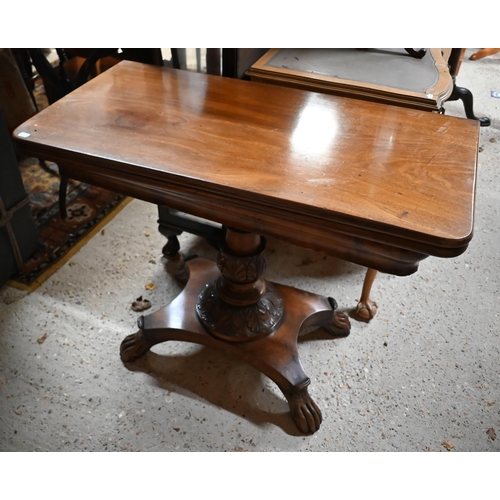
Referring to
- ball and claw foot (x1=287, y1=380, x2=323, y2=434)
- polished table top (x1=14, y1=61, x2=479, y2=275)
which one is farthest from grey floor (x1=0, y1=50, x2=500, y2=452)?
polished table top (x1=14, y1=61, x2=479, y2=275)

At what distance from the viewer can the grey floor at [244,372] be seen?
1.21 metres

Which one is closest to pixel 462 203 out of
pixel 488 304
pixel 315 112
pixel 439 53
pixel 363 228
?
pixel 363 228

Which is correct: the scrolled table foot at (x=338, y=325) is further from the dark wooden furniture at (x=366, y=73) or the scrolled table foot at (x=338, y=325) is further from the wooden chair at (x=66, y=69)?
the wooden chair at (x=66, y=69)

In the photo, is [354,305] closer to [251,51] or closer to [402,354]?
[402,354]

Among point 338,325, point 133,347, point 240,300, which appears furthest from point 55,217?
point 338,325

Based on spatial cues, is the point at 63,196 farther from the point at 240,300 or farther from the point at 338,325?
the point at 338,325

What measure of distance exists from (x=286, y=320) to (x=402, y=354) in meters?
0.38

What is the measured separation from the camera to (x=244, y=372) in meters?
1.35

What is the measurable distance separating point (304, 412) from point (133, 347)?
519 mm

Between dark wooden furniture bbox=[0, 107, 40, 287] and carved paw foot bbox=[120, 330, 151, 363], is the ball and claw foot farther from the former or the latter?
dark wooden furniture bbox=[0, 107, 40, 287]

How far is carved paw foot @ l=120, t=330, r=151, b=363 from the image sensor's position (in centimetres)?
135

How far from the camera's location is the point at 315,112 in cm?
104

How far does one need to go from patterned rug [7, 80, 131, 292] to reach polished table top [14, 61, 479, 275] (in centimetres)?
77

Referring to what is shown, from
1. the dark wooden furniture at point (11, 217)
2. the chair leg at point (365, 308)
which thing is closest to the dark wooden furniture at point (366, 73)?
the chair leg at point (365, 308)
